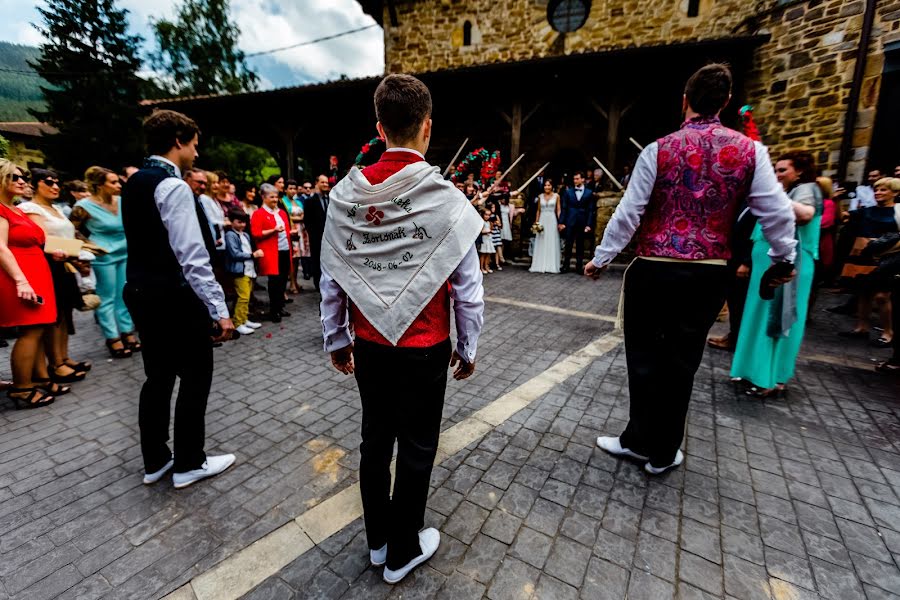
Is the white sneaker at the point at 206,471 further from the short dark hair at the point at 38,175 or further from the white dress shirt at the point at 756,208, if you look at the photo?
the short dark hair at the point at 38,175

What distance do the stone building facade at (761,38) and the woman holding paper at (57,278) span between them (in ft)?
31.3

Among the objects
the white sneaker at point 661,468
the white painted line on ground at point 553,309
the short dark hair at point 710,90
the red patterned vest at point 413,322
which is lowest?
the white sneaker at point 661,468

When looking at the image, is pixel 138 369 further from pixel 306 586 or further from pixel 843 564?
pixel 843 564

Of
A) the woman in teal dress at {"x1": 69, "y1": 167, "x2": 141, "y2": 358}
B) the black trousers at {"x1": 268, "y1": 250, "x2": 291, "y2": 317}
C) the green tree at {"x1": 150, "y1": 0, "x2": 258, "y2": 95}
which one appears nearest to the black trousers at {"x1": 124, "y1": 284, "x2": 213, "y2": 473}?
the woman in teal dress at {"x1": 69, "y1": 167, "x2": 141, "y2": 358}

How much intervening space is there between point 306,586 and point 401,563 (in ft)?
1.40

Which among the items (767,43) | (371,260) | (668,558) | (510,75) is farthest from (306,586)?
(767,43)

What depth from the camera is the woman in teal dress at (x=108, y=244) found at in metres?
4.34

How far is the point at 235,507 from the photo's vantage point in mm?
2264

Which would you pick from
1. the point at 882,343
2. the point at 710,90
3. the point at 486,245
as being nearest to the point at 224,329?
the point at 710,90

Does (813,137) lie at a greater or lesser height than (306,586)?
greater

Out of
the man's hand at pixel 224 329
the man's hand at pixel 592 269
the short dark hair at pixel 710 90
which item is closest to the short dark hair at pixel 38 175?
the man's hand at pixel 224 329

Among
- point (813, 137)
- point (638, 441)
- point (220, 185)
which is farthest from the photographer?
Answer: point (813, 137)

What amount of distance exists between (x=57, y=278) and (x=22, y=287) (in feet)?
2.25

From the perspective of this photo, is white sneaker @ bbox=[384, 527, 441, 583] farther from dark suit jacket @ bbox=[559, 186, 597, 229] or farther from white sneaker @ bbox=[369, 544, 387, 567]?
dark suit jacket @ bbox=[559, 186, 597, 229]
